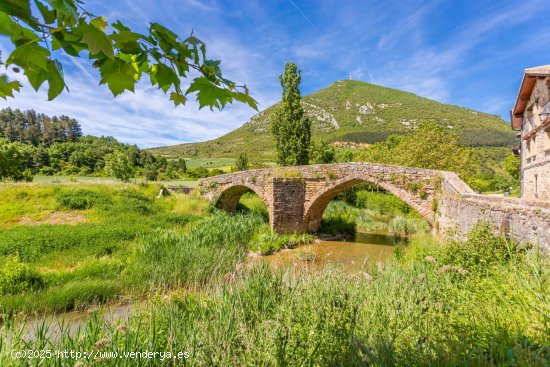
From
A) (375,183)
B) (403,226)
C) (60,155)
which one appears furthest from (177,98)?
(60,155)

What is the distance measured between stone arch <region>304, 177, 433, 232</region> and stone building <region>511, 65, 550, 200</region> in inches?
205

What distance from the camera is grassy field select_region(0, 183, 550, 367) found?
2.33m

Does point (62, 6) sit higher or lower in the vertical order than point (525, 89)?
lower

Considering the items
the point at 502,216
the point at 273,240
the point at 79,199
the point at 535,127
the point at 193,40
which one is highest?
the point at 535,127

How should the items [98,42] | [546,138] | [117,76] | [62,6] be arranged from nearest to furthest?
[62,6], [98,42], [117,76], [546,138]

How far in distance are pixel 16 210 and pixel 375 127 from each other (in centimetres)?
9307

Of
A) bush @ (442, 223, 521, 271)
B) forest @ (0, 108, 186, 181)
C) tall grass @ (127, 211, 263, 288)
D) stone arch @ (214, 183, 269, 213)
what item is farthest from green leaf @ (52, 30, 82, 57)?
forest @ (0, 108, 186, 181)

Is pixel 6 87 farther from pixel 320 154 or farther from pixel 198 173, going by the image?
pixel 198 173

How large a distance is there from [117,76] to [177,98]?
0.34 metres

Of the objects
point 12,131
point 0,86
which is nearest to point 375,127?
point 12,131

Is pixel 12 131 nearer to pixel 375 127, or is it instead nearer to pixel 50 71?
pixel 50 71

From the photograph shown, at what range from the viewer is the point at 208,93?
1356 mm

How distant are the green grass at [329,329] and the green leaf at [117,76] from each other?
1815mm

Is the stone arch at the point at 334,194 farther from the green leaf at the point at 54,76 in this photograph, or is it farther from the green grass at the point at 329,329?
the green leaf at the point at 54,76
